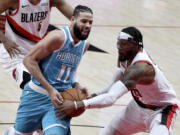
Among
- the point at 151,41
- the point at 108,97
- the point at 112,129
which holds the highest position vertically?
the point at 108,97

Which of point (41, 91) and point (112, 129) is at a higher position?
point (41, 91)

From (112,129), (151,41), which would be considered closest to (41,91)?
(112,129)

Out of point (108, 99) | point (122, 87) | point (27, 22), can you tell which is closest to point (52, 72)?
point (108, 99)

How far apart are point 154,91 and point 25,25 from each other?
2.08m

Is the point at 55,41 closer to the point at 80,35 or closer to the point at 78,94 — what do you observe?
the point at 80,35

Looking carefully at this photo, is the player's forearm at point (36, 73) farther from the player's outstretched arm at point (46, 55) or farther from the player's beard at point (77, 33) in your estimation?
the player's beard at point (77, 33)

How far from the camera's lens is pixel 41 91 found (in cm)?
490

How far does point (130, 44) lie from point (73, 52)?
2.09 feet

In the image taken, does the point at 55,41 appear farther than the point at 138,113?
No

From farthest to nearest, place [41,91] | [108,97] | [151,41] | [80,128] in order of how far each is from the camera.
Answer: [151,41]
[80,128]
[41,91]
[108,97]

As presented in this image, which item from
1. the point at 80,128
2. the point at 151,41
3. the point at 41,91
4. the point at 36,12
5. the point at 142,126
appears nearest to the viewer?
the point at 41,91

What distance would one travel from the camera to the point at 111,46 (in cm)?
974

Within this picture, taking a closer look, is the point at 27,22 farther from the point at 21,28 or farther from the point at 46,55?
the point at 46,55

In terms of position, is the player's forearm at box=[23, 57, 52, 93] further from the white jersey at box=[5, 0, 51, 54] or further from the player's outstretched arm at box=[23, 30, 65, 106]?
the white jersey at box=[5, 0, 51, 54]
